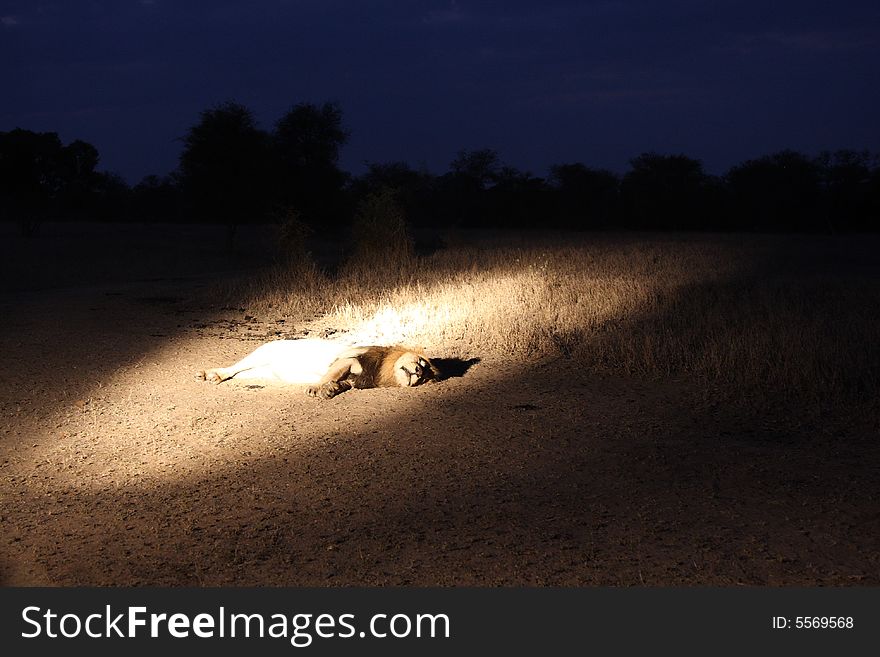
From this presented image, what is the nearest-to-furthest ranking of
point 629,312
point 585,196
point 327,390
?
point 327,390, point 629,312, point 585,196

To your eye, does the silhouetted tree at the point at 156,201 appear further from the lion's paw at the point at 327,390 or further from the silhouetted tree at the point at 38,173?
the lion's paw at the point at 327,390

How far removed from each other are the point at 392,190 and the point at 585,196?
4078 centimetres

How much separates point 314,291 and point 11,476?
29.6ft

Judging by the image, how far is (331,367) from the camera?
776 centimetres

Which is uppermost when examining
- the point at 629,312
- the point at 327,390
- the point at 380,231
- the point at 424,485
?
the point at 380,231

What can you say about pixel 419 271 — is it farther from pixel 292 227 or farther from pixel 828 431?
pixel 828 431

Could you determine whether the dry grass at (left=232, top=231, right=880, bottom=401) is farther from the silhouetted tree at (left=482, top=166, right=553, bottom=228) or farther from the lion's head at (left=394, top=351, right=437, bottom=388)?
the silhouetted tree at (left=482, top=166, right=553, bottom=228)

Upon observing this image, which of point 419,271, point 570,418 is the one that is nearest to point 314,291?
point 419,271

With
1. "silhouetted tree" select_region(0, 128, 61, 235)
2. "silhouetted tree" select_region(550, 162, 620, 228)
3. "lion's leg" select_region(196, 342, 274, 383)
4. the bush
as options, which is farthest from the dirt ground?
"silhouetted tree" select_region(550, 162, 620, 228)

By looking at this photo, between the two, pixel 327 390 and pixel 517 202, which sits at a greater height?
pixel 517 202

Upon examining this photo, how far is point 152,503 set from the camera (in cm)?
510

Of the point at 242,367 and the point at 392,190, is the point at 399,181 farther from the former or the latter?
the point at 242,367

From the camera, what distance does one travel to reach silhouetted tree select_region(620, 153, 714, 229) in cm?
5094

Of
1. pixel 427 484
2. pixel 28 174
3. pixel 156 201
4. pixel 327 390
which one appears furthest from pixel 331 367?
pixel 156 201
